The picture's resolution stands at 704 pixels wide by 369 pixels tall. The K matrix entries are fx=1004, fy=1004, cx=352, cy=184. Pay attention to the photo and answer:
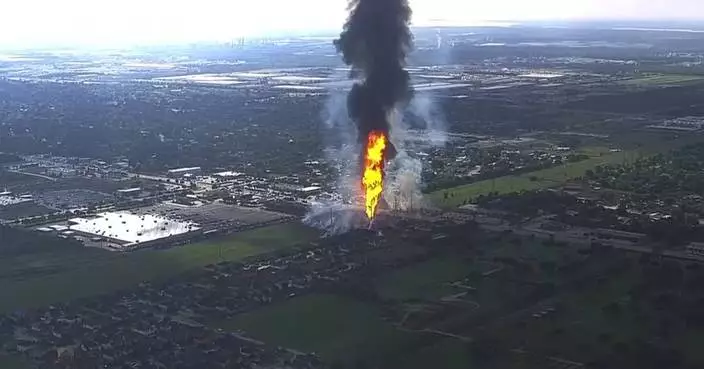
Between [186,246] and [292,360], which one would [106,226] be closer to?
[186,246]

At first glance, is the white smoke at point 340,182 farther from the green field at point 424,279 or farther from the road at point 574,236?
the road at point 574,236

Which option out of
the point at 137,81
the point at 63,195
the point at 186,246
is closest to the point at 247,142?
the point at 63,195

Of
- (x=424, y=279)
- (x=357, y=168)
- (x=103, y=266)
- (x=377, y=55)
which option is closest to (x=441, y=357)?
(x=424, y=279)

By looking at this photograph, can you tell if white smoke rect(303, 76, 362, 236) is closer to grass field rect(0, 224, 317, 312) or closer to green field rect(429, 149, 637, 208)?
grass field rect(0, 224, 317, 312)

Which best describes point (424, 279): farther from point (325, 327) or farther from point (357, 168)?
point (357, 168)

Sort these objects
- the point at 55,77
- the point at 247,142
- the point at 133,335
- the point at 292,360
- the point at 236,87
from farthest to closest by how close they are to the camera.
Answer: the point at 55,77 < the point at 236,87 < the point at 247,142 < the point at 133,335 < the point at 292,360

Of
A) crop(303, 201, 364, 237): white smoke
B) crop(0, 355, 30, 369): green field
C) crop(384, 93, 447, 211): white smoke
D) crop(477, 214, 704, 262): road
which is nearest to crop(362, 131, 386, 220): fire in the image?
crop(303, 201, 364, 237): white smoke
